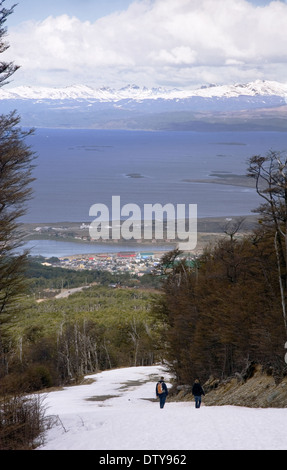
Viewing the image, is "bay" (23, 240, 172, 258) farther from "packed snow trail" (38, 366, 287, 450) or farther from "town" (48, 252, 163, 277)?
"packed snow trail" (38, 366, 287, 450)

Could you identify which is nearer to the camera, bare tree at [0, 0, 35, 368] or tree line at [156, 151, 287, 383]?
bare tree at [0, 0, 35, 368]

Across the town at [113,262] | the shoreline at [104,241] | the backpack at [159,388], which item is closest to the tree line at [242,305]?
the backpack at [159,388]

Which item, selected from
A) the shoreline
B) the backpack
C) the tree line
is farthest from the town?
the backpack

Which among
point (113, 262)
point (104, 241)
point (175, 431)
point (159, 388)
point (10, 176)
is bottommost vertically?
point (159, 388)

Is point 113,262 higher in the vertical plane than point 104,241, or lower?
lower

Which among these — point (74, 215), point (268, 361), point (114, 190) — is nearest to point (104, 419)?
point (268, 361)

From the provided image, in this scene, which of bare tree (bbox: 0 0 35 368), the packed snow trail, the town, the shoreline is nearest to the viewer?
the packed snow trail

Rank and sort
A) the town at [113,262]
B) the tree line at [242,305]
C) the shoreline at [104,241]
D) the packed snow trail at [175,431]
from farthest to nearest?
the shoreline at [104,241]
the town at [113,262]
the tree line at [242,305]
the packed snow trail at [175,431]

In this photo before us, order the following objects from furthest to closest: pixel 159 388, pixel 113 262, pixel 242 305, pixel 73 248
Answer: pixel 73 248 → pixel 113 262 → pixel 242 305 → pixel 159 388

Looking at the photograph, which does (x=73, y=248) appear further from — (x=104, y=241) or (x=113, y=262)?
(x=113, y=262)

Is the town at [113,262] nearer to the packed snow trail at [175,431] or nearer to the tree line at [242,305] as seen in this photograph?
the tree line at [242,305]

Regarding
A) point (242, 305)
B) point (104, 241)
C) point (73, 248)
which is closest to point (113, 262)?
point (73, 248)
